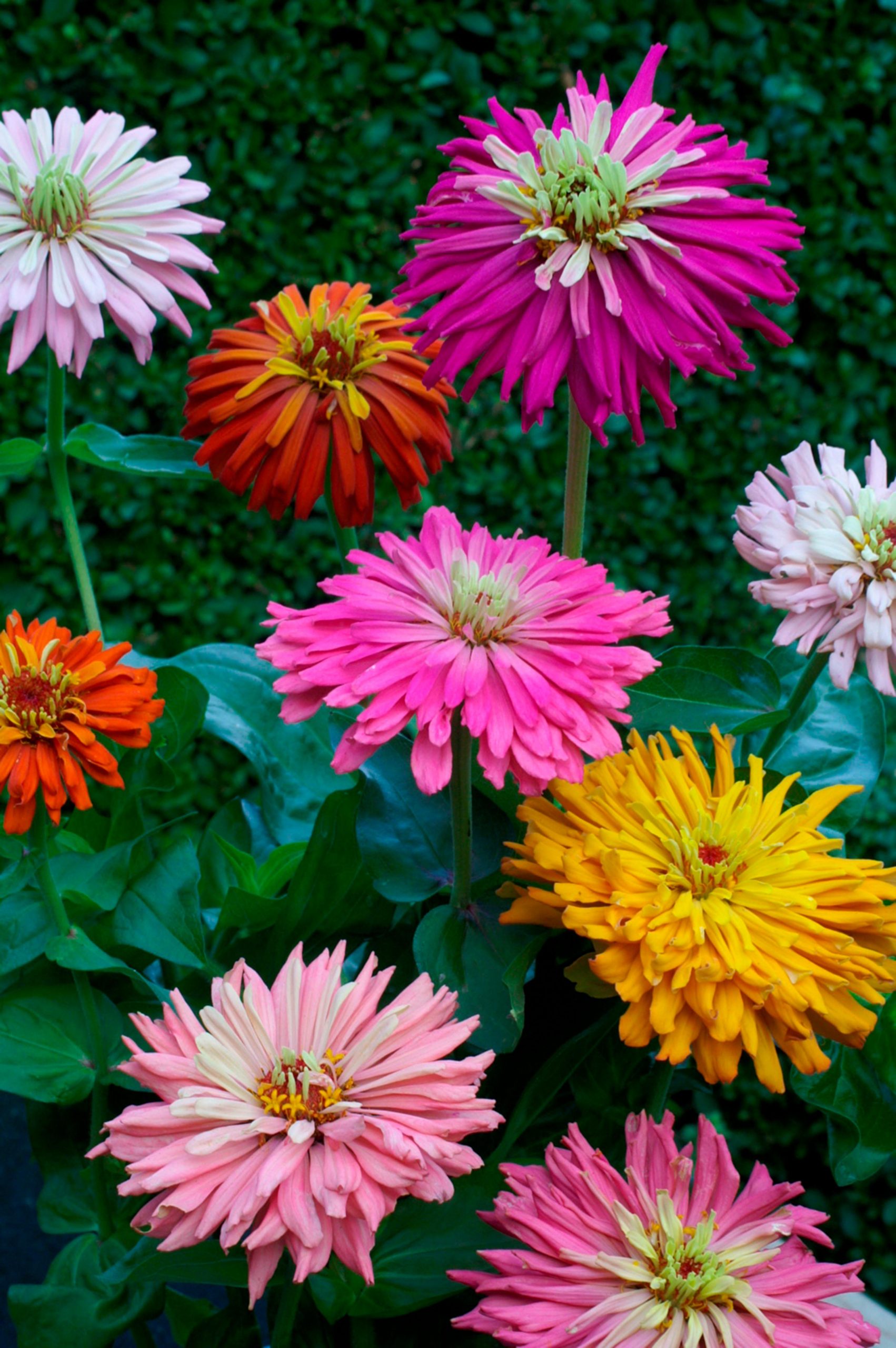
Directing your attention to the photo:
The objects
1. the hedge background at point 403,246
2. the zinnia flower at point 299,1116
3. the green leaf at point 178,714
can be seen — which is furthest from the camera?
the hedge background at point 403,246

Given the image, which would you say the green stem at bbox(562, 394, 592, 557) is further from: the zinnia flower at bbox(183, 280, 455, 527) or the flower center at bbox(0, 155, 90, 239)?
the flower center at bbox(0, 155, 90, 239)

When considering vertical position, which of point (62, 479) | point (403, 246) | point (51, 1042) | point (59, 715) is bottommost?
point (51, 1042)

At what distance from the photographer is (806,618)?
0.42m

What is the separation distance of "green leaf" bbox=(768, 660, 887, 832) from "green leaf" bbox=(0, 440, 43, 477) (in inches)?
12.3

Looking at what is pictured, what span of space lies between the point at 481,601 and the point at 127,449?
22 centimetres

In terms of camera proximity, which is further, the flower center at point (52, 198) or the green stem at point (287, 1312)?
the flower center at point (52, 198)

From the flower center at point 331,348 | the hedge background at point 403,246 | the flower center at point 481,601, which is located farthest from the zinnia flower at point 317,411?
the hedge background at point 403,246

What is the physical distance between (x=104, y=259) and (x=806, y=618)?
288 millimetres

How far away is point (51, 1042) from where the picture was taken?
46 cm

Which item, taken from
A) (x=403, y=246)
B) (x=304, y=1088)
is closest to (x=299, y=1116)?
(x=304, y=1088)

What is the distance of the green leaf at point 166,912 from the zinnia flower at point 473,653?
0.12 metres

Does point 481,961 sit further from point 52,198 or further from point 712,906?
point 52,198

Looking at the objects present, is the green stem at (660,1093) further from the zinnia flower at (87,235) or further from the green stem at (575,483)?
the zinnia flower at (87,235)

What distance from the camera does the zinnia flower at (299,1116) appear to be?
0.30 metres
